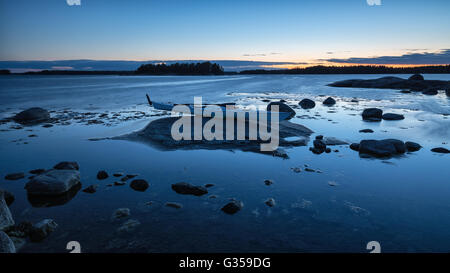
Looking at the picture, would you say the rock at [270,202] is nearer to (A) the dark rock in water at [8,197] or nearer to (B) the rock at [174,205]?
(B) the rock at [174,205]

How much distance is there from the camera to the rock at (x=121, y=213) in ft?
16.9

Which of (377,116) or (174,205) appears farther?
(377,116)

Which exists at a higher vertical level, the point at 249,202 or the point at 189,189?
the point at 189,189

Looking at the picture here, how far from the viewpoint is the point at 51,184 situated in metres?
5.96

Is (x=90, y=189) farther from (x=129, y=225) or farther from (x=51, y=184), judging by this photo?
(x=129, y=225)

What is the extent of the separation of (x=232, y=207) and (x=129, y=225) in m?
2.16

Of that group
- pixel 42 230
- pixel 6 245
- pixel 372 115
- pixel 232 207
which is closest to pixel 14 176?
pixel 42 230

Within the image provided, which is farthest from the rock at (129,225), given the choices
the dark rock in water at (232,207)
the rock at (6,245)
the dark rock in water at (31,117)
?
the dark rock in water at (31,117)

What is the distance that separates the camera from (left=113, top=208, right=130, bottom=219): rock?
514cm
